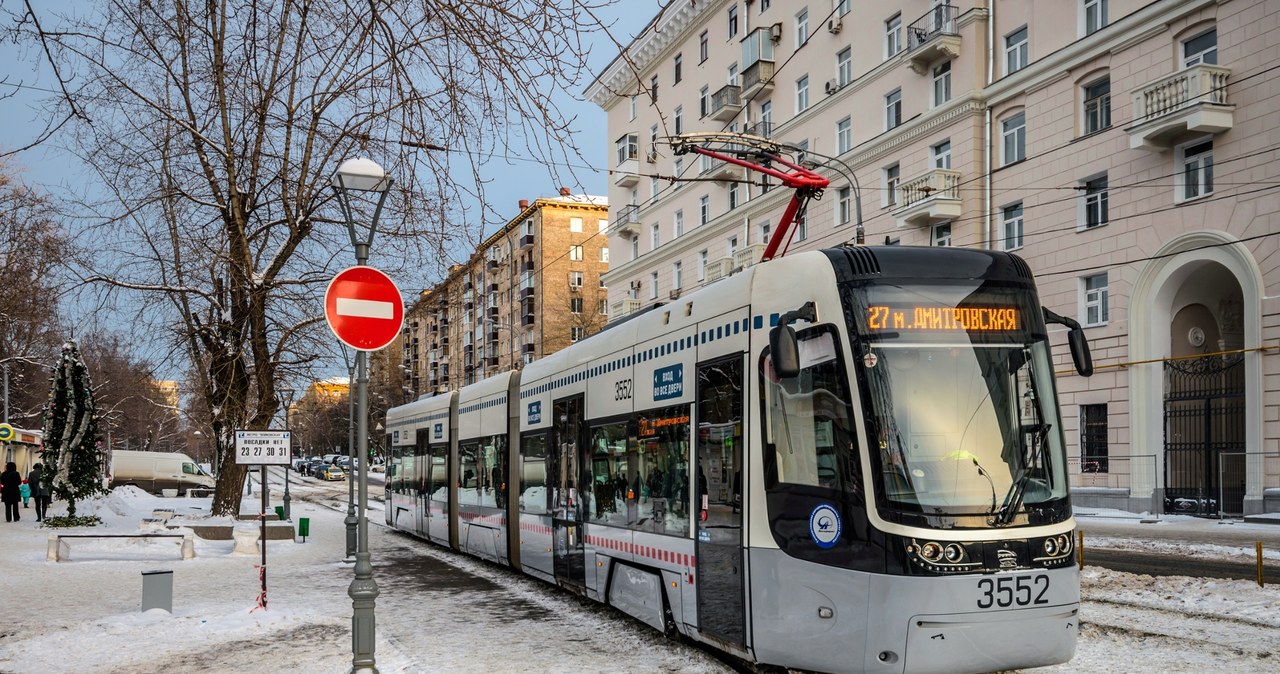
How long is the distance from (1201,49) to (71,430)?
30.0 meters

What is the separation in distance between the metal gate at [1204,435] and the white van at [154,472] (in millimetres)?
44333

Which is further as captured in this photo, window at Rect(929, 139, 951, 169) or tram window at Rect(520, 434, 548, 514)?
window at Rect(929, 139, 951, 169)

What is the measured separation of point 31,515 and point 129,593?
84.4 ft

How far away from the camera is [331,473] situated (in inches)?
3376

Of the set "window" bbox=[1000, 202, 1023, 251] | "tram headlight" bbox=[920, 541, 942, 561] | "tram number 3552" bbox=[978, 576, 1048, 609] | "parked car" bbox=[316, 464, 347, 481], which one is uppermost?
"window" bbox=[1000, 202, 1023, 251]

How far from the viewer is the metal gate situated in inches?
1054

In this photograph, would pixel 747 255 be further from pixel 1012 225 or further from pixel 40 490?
pixel 40 490

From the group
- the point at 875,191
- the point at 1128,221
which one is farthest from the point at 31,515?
the point at 1128,221

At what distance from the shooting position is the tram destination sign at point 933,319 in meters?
7.87

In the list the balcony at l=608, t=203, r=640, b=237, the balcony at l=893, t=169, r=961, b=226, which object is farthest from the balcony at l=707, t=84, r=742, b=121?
the balcony at l=893, t=169, r=961, b=226

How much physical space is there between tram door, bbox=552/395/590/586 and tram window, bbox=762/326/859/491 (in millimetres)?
4602

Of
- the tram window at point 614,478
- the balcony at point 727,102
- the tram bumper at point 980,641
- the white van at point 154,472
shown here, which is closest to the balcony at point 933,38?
the balcony at point 727,102

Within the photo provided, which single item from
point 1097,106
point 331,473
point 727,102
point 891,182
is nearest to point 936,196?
point 891,182

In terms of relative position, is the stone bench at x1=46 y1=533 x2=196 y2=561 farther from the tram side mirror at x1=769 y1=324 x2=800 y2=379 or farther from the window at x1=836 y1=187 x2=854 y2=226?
the window at x1=836 y1=187 x2=854 y2=226
